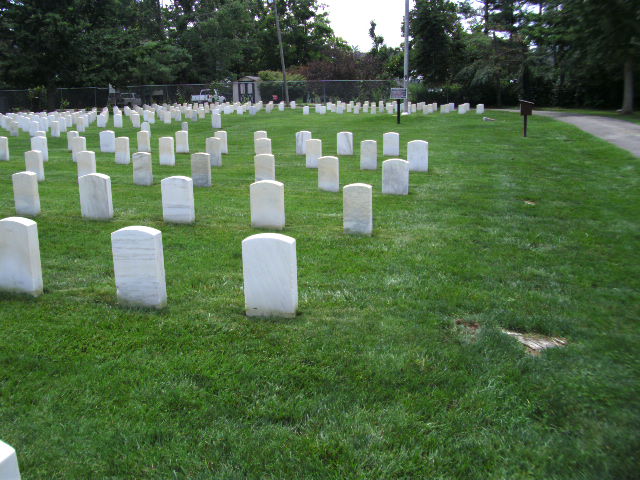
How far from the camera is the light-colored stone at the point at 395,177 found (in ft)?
37.8

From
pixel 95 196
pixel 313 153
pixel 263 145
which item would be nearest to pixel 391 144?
pixel 313 153

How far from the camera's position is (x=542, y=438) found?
12.3 feet

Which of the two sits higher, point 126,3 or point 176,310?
point 126,3

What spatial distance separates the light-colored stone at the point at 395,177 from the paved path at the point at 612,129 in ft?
31.8

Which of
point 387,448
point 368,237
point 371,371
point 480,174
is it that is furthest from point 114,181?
point 387,448

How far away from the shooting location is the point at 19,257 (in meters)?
5.97

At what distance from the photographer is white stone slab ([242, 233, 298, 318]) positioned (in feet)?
17.8

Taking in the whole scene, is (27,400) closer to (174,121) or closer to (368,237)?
(368,237)

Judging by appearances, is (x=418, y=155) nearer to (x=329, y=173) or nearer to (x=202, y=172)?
(x=329, y=173)

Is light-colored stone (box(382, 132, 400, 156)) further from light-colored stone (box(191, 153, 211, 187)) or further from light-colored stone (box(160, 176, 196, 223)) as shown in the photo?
light-colored stone (box(160, 176, 196, 223))

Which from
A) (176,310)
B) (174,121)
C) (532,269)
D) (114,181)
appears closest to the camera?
(176,310)

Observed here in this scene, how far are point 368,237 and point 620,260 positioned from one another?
313cm

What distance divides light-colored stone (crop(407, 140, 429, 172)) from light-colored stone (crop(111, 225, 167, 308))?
399 inches

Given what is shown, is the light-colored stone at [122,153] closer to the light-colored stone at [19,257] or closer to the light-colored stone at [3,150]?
the light-colored stone at [3,150]
